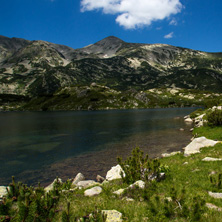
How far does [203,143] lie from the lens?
23.9 meters

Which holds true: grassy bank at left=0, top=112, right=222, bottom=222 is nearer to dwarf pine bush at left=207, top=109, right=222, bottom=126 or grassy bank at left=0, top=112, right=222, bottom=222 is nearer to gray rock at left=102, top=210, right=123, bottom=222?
gray rock at left=102, top=210, right=123, bottom=222

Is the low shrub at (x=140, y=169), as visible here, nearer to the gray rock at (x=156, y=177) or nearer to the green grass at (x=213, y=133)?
the gray rock at (x=156, y=177)

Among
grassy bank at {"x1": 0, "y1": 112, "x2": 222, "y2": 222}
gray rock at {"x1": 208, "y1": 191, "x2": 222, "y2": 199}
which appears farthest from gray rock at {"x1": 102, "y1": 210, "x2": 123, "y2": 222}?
gray rock at {"x1": 208, "y1": 191, "x2": 222, "y2": 199}

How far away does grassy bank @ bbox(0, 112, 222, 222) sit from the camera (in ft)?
14.9

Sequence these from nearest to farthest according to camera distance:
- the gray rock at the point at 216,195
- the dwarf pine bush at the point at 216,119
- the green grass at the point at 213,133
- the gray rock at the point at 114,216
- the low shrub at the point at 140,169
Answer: the gray rock at the point at 114,216, the gray rock at the point at 216,195, the low shrub at the point at 140,169, the green grass at the point at 213,133, the dwarf pine bush at the point at 216,119

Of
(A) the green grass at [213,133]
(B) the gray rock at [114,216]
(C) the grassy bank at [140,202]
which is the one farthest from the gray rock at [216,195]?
(A) the green grass at [213,133]

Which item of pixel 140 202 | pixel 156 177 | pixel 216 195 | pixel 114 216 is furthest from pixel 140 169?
pixel 114 216

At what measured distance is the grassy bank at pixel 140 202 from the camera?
455 centimetres

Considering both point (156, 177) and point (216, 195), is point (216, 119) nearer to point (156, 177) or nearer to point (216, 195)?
point (156, 177)

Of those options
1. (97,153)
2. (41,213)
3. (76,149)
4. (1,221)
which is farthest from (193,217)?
(76,149)

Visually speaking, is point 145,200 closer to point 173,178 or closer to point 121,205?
point 121,205

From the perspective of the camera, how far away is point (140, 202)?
8906 mm

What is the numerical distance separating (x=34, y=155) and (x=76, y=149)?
803cm

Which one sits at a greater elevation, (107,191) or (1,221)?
(1,221)
